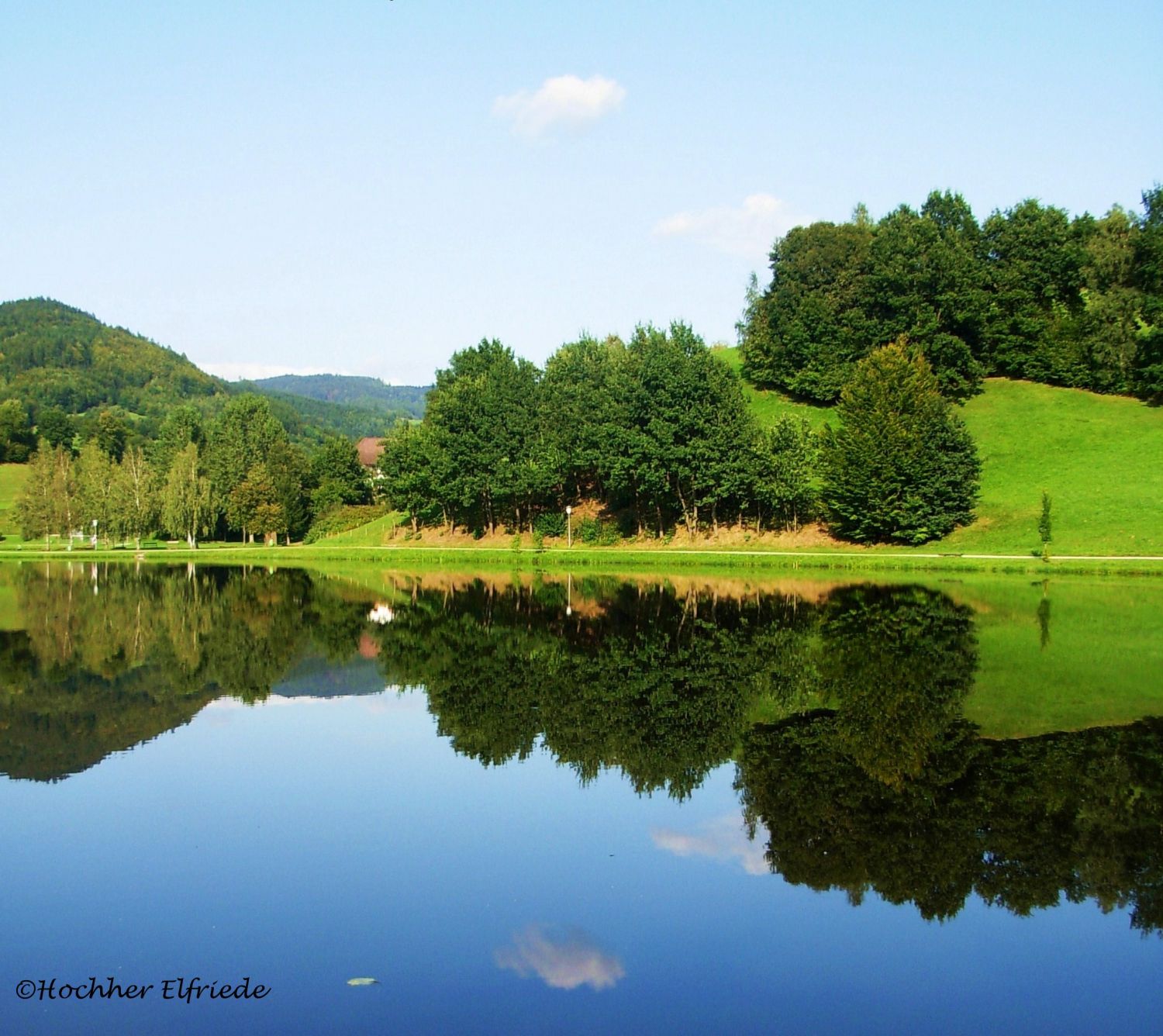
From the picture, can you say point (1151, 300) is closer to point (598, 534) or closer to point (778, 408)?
point (778, 408)

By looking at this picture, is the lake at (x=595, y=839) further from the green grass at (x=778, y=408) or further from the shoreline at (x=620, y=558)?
the green grass at (x=778, y=408)

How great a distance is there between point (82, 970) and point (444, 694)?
1318 cm

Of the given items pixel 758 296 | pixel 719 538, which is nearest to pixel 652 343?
pixel 719 538

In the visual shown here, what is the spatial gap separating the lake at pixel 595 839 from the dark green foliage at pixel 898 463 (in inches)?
1364

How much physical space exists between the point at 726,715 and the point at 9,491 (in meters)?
139

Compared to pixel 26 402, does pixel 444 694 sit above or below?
below

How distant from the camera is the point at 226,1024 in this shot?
8680mm

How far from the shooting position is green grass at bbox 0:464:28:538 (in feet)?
381

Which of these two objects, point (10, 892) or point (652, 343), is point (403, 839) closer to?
point (10, 892)

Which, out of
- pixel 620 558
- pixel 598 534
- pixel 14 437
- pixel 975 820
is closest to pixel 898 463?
pixel 620 558

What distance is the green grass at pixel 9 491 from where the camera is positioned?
11625cm

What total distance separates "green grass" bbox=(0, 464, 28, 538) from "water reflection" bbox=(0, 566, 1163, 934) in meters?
85.7

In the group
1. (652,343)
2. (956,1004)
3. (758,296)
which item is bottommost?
(956,1004)

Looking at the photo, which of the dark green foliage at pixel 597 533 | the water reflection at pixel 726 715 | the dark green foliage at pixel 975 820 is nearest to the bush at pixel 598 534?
the dark green foliage at pixel 597 533
